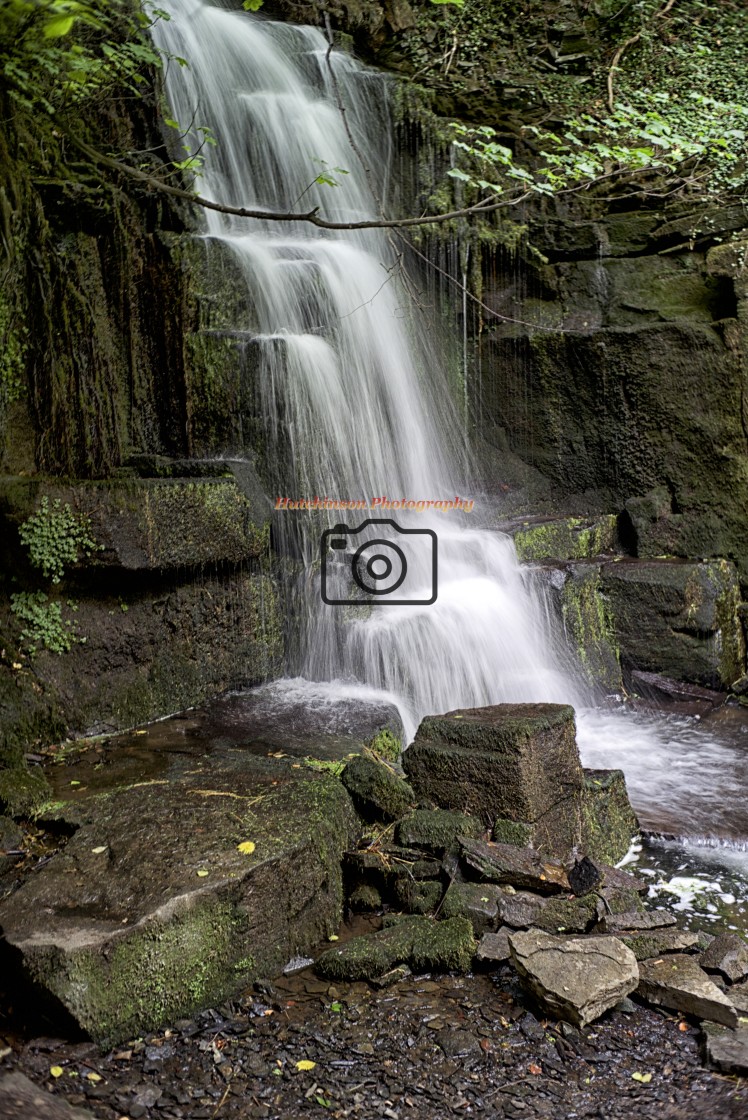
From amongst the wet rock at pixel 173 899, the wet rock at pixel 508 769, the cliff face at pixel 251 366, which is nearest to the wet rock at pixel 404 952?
the wet rock at pixel 173 899

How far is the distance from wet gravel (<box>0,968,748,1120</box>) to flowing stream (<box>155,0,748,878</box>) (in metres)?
2.31

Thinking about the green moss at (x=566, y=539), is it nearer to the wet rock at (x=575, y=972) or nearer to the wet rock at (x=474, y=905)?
the wet rock at (x=474, y=905)

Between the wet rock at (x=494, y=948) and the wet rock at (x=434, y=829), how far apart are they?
0.53 meters

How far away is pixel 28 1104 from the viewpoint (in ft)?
6.82

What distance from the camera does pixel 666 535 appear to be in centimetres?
869

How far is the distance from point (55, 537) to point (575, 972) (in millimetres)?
3498

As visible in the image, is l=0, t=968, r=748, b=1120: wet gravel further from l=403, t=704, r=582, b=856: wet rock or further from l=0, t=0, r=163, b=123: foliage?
l=0, t=0, r=163, b=123: foliage

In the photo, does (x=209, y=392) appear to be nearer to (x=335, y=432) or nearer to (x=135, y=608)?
(x=335, y=432)

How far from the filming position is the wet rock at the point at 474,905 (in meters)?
3.36

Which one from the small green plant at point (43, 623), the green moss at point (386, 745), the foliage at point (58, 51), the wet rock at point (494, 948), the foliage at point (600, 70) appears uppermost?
the foliage at point (600, 70)

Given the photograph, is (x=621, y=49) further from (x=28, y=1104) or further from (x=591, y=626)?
(x=28, y=1104)

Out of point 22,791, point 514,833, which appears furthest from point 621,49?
A: point 22,791

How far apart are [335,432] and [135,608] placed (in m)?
2.52

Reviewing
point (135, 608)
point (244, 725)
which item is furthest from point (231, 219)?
→ point (244, 725)
